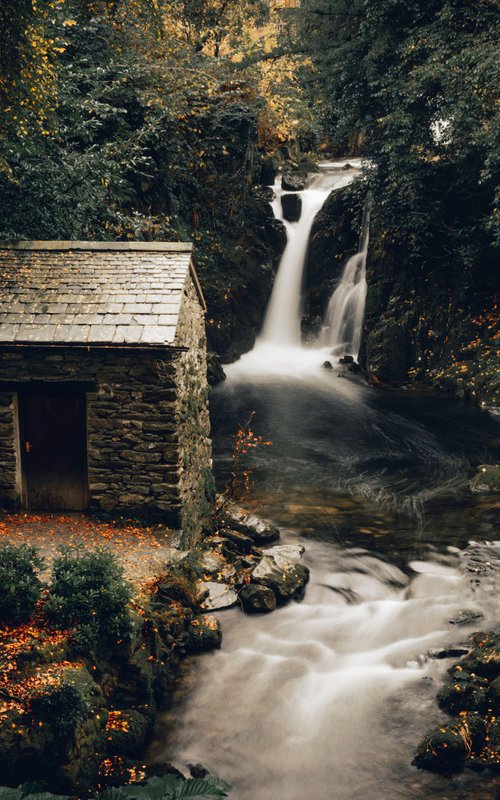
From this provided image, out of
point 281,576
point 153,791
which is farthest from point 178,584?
point 153,791

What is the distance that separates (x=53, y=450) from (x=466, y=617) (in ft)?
20.1

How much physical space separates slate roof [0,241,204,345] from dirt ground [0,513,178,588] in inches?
99.2

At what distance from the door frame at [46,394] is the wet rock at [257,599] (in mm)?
2634

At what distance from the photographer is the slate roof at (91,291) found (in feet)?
27.4

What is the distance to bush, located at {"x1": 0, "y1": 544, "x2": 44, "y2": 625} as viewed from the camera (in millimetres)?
5812

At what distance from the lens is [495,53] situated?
13828 mm

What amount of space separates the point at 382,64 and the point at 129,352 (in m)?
14.1

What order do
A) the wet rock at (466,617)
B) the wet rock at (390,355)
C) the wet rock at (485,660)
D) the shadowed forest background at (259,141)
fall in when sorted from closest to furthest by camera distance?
the wet rock at (485,660)
the wet rock at (466,617)
the shadowed forest background at (259,141)
the wet rock at (390,355)

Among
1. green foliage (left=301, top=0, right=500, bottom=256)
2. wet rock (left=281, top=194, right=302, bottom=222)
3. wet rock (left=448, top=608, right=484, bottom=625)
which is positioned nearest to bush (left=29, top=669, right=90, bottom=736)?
wet rock (left=448, top=608, right=484, bottom=625)

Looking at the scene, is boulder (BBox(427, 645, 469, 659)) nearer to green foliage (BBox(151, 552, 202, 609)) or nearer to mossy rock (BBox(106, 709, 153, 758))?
green foliage (BBox(151, 552, 202, 609))

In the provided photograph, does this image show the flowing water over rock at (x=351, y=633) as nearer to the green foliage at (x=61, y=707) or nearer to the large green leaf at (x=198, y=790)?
the large green leaf at (x=198, y=790)

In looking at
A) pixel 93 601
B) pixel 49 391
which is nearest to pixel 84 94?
pixel 49 391

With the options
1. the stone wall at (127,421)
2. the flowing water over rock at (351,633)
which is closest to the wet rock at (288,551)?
the flowing water over rock at (351,633)

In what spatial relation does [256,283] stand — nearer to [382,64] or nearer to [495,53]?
[382,64]
